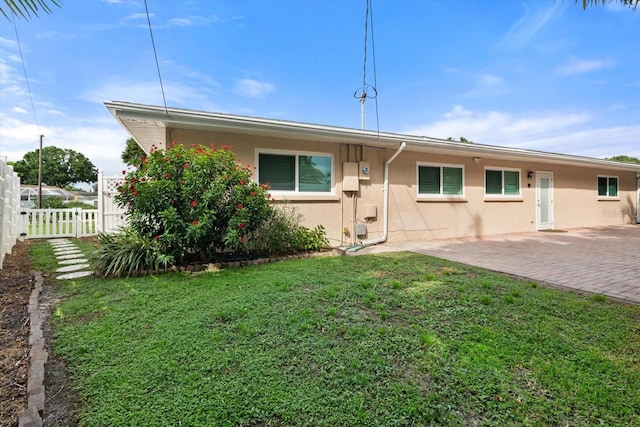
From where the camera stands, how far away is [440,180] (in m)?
9.91

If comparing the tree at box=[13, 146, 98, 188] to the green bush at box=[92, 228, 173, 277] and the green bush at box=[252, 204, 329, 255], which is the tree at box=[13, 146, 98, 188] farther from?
the green bush at box=[252, 204, 329, 255]

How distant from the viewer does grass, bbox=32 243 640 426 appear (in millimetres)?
1895

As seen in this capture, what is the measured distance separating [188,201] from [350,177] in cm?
427

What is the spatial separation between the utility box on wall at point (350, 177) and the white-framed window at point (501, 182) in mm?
5497

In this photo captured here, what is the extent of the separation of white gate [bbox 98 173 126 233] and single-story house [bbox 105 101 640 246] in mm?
1674

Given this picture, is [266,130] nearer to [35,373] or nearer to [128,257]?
[128,257]

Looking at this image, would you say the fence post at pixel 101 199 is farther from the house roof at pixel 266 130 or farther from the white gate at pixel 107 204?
the house roof at pixel 266 130

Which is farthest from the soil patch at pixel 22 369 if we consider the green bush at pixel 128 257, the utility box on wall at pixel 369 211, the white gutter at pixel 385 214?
the white gutter at pixel 385 214

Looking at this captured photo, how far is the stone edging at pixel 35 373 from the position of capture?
69.0 inches

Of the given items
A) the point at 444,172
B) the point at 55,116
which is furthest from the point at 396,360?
the point at 55,116

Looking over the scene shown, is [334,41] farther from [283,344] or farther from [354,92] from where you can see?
[283,344]

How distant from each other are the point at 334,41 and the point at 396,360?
381 inches

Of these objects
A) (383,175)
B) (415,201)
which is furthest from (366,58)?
(415,201)

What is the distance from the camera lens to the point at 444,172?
9.99 metres
